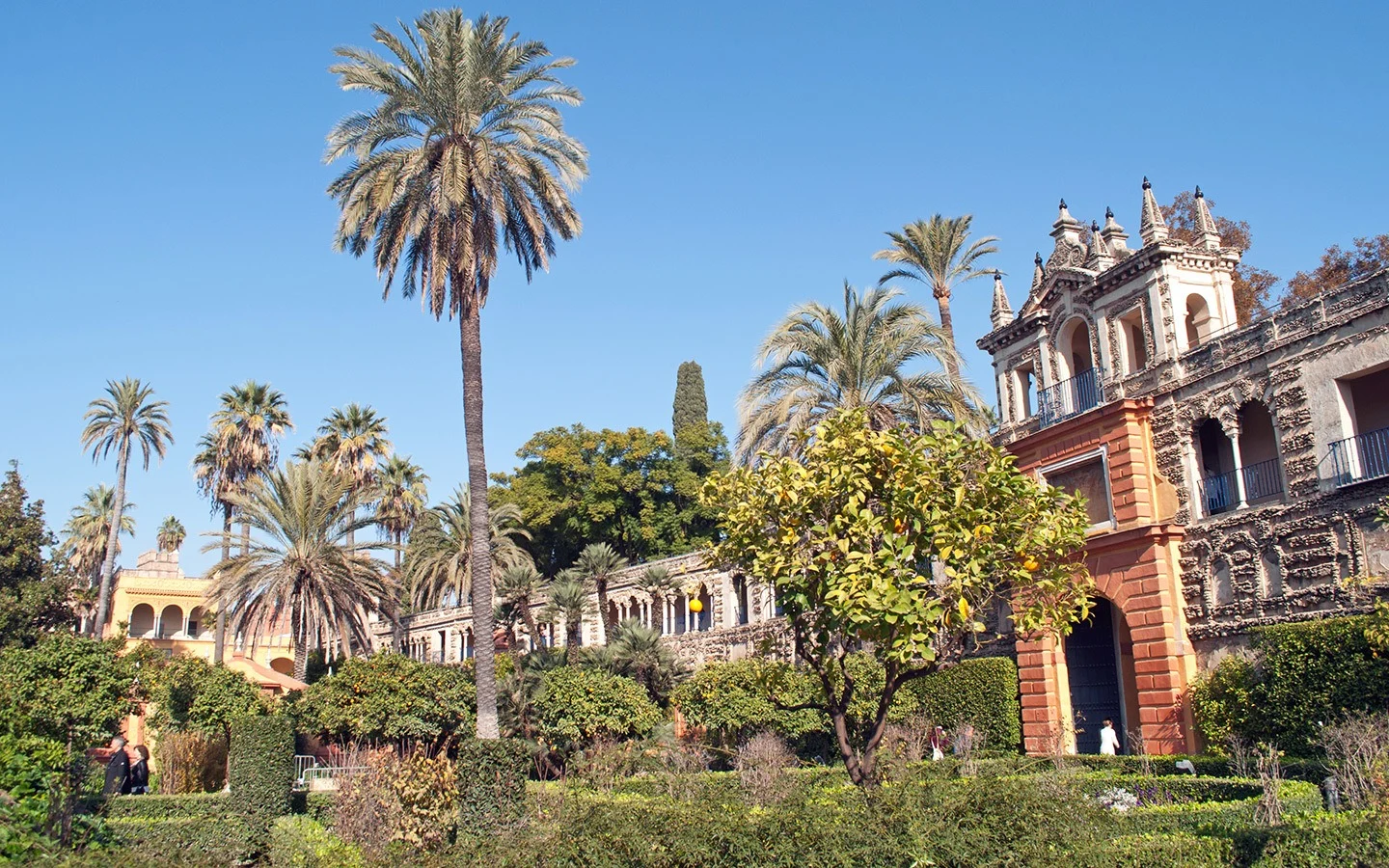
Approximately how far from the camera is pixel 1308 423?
1980cm

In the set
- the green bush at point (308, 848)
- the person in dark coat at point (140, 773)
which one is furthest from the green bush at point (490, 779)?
the person in dark coat at point (140, 773)

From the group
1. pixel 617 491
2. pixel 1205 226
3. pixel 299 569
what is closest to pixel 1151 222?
pixel 1205 226

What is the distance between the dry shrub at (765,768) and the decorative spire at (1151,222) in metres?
13.5

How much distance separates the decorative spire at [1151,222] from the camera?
75.9 ft

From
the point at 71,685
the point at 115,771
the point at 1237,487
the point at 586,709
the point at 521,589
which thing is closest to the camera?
the point at 71,685

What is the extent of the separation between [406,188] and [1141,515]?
17581 millimetres

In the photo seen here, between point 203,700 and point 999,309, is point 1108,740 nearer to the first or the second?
point 999,309

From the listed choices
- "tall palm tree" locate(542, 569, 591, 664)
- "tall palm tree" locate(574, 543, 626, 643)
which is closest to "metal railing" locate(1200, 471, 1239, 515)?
"tall palm tree" locate(542, 569, 591, 664)

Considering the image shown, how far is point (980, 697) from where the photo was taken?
85.6 feet

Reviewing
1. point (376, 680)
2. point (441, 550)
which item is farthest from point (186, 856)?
point (441, 550)

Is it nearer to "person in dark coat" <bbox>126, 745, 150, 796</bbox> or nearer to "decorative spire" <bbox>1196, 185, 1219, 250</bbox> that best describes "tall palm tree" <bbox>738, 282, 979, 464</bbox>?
"decorative spire" <bbox>1196, 185, 1219, 250</bbox>

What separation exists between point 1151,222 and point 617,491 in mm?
31772

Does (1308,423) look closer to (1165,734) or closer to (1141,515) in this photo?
(1141,515)

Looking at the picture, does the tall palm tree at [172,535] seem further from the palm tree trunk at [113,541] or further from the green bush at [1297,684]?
the green bush at [1297,684]
